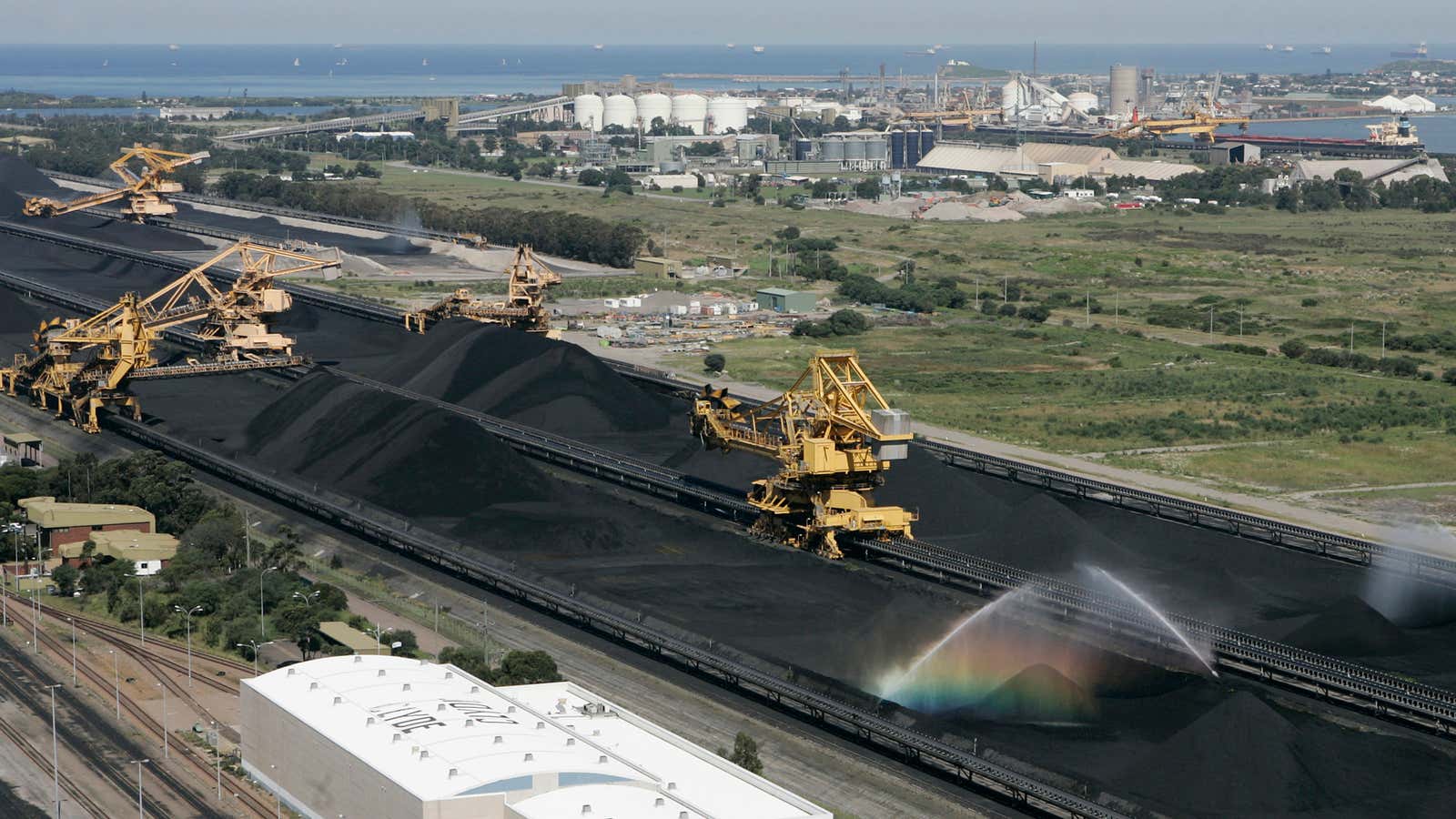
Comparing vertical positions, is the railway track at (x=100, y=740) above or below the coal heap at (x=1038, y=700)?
below

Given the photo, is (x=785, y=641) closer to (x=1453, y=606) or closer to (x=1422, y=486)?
(x=1453, y=606)

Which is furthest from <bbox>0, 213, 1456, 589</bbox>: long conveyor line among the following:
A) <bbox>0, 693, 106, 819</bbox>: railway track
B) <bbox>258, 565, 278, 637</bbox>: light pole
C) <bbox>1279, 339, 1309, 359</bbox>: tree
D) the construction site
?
<bbox>0, 693, 106, 819</bbox>: railway track

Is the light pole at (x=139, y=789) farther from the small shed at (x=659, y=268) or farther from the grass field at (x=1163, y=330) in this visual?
the small shed at (x=659, y=268)

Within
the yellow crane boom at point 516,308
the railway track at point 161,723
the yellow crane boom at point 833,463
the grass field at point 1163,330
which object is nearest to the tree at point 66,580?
the railway track at point 161,723

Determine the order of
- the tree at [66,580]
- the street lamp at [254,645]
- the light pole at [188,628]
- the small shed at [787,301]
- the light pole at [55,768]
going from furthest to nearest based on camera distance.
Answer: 1. the small shed at [787,301]
2. the tree at [66,580]
3. the street lamp at [254,645]
4. the light pole at [188,628]
5. the light pole at [55,768]

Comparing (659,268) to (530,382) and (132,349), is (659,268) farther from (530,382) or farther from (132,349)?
(132,349)

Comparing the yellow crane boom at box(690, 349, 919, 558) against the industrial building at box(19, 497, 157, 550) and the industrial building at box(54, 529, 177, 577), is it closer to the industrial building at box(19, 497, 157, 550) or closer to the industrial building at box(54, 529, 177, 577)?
the industrial building at box(54, 529, 177, 577)
